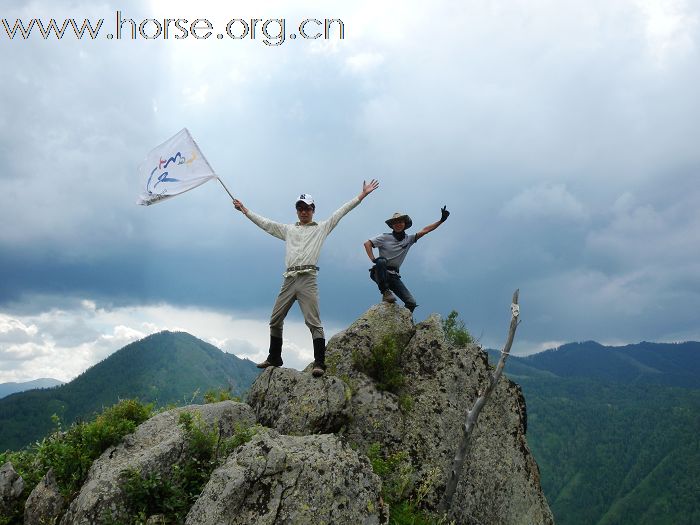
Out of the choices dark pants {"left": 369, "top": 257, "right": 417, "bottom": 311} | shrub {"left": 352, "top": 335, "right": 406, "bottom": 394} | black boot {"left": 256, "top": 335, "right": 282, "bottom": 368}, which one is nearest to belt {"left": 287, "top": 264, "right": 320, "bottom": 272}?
black boot {"left": 256, "top": 335, "right": 282, "bottom": 368}

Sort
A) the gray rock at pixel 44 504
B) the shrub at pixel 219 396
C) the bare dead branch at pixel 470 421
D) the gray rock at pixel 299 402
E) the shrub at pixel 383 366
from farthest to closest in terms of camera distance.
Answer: the shrub at pixel 219 396
the shrub at pixel 383 366
the bare dead branch at pixel 470 421
the gray rock at pixel 299 402
the gray rock at pixel 44 504

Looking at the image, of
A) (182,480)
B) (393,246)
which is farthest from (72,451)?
(393,246)

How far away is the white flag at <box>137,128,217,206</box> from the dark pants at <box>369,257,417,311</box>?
231 inches

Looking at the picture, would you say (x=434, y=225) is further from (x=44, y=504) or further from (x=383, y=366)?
(x=44, y=504)

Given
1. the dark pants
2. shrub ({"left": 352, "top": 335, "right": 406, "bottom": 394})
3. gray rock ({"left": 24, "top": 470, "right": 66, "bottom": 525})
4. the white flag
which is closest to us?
gray rock ({"left": 24, "top": 470, "right": 66, "bottom": 525})

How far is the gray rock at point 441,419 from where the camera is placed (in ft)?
45.2

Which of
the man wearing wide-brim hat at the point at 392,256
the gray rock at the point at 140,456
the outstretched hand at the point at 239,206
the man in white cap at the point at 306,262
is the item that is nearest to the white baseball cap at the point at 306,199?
the man in white cap at the point at 306,262

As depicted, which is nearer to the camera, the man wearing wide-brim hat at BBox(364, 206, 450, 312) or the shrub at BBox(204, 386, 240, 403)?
the shrub at BBox(204, 386, 240, 403)

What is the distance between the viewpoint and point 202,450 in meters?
11.1

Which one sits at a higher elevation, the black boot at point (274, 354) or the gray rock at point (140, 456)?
the black boot at point (274, 354)

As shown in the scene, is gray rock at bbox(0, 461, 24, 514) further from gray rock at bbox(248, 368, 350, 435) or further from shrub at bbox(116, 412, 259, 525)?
gray rock at bbox(248, 368, 350, 435)

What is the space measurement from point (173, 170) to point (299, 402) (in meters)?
7.76

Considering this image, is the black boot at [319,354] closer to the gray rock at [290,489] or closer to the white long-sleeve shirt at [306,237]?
the white long-sleeve shirt at [306,237]

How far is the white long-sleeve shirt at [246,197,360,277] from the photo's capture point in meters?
13.8
